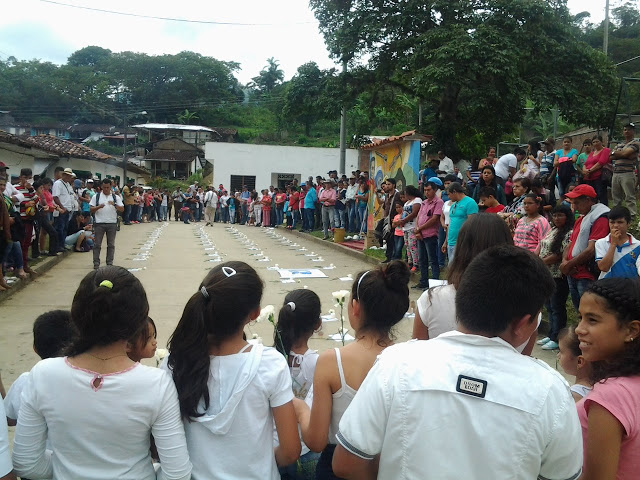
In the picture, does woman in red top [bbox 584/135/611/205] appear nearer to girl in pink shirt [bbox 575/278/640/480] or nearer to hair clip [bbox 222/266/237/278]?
girl in pink shirt [bbox 575/278/640/480]

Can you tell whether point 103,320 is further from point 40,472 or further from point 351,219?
point 351,219

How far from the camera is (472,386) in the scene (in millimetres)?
1540

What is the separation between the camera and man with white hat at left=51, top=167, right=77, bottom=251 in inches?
496

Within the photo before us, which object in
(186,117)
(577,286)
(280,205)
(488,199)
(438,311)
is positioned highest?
(186,117)

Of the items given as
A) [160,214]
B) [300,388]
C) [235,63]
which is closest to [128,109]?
[235,63]

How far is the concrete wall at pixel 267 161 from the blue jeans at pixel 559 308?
3441 centimetres

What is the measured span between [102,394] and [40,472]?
45 centimetres

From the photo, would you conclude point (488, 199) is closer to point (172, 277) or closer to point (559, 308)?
point (559, 308)

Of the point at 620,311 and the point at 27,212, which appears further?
the point at 27,212

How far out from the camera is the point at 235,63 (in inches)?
3477

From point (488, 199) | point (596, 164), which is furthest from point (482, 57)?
point (488, 199)

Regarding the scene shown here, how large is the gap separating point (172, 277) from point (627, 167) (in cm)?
864

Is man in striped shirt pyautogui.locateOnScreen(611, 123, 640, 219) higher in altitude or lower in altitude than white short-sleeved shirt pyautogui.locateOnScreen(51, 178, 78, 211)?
higher

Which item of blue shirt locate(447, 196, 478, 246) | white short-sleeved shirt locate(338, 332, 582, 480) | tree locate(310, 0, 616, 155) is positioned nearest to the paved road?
blue shirt locate(447, 196, 478, 246)
